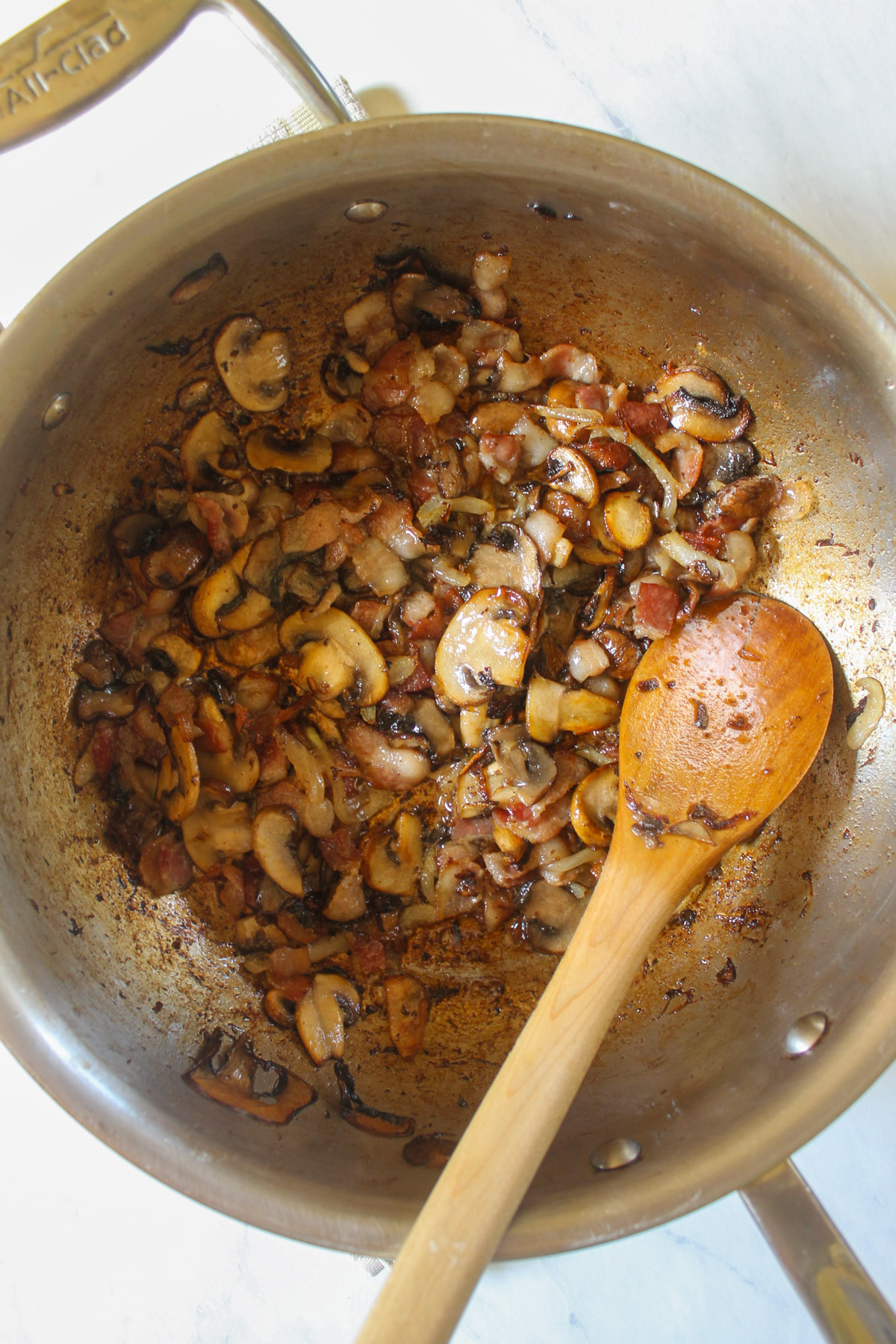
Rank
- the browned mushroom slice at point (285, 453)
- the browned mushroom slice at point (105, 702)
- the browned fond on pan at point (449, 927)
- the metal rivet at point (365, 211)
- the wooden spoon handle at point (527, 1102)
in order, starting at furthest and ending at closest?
the browned mushroom slice at point (285, 453)
the browned mushroom slice at point (105, 702)
the metal rivet at point (365, 211)
the browned fond on pan at point (449, 927)
the wooden spoon handle at point (527, 1102)

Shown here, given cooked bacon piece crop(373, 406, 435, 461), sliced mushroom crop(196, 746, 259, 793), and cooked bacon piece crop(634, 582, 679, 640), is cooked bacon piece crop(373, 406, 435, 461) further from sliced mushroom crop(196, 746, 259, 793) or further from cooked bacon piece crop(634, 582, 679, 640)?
sliced mushroom crop(196, 746, 259, 793)

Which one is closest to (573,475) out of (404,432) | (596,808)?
(404,432)

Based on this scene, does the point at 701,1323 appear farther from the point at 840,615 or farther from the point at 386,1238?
the point at 840,615

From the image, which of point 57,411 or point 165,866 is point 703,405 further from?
point 165,866

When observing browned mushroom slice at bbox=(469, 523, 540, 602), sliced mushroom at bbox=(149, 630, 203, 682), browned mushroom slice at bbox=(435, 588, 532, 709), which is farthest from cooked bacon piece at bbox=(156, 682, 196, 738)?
browned mushroom slice at bbox=(469, 523, 540, 602)

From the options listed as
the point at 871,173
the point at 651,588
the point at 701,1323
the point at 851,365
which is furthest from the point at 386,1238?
the point at 871,173

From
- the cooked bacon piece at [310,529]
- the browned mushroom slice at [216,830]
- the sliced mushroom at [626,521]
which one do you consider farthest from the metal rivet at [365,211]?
the browned mushroom slice at [216,830]

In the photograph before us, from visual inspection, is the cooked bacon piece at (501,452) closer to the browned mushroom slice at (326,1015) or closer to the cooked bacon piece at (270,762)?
the cooked bacon piece at (270,762)
